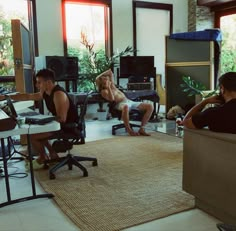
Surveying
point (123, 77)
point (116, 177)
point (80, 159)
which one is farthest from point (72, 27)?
point (116, 177)

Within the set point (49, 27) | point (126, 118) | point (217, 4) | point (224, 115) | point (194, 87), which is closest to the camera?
point (224, 115)

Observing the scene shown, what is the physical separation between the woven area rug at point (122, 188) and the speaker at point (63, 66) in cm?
212

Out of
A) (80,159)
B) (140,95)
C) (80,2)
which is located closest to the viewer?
(80,159)

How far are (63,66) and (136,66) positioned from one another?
152cm

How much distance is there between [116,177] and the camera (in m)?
2.97

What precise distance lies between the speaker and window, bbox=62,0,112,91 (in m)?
0.49

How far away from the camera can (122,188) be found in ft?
8.84

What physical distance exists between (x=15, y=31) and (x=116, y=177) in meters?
2.26

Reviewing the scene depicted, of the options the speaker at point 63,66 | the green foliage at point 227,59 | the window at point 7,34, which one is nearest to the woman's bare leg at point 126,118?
the speaker at point 63,66

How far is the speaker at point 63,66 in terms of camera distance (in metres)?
5.55

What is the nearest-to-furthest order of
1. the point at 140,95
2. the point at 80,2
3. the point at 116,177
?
1. the point at 116,177
2. the point at 140,95
3. the point at 80,2

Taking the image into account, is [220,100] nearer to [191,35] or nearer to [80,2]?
[191,35]

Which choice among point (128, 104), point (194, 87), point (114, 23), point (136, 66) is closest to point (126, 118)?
point (128, 104)

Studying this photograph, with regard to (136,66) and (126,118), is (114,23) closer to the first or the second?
(136,66)
